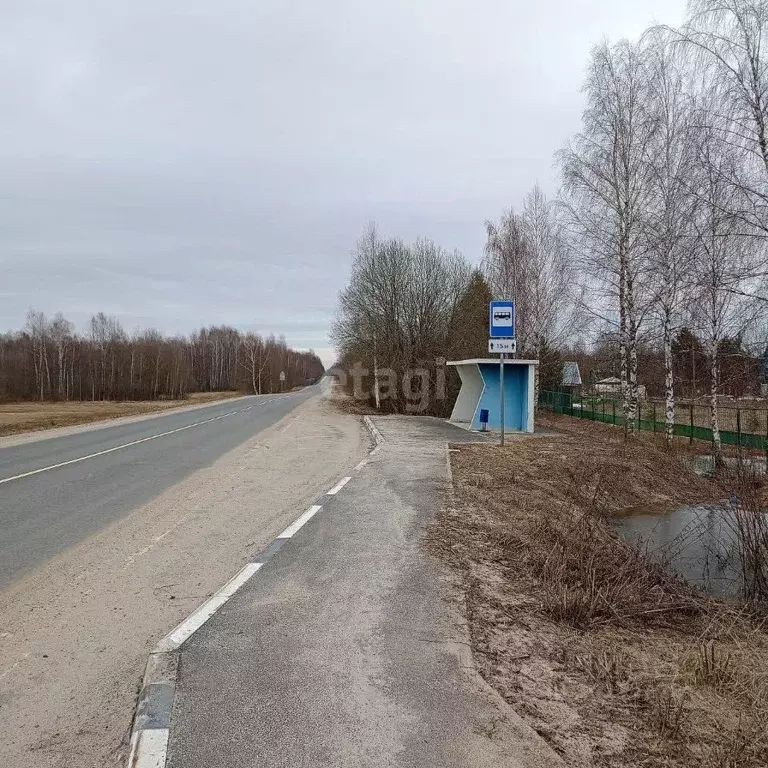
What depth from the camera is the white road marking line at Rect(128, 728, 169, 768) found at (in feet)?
8.50

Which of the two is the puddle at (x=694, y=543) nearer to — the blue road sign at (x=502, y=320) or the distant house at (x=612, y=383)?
the blue road sign at (x=502, y=320)

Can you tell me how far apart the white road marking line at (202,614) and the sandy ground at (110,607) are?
0.41 ft

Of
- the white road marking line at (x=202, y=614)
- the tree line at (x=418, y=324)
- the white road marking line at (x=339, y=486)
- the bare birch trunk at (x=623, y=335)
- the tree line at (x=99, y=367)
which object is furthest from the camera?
the tree line at (x=99, y=367)

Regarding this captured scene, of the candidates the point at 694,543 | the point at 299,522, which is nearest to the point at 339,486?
the point at 299,522

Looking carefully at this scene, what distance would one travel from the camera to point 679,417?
27.3m

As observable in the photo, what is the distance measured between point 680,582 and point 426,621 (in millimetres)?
3582

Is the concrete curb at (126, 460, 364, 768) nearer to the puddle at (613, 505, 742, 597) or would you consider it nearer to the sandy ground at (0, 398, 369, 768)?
the sandy ground at (0, 398, 369, 768)

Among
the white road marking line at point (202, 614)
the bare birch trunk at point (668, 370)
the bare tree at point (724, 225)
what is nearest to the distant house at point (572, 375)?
the bare birch trunk at point (668, 370)

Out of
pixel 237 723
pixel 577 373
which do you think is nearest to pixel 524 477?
pixel 237 723

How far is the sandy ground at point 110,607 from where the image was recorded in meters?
2.92

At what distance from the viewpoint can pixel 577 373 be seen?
47.2m

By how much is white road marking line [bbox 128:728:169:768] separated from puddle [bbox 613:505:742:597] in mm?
5796

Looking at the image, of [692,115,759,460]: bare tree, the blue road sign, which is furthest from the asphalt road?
[692,115,759,460]: bare tree

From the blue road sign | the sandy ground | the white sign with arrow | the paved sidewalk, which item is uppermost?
the blue road sign
